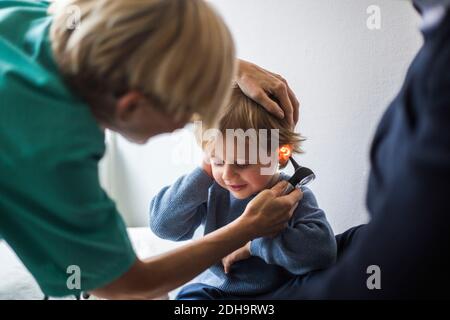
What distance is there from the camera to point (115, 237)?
0.61 m

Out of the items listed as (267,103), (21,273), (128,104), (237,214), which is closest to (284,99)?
(267,103)

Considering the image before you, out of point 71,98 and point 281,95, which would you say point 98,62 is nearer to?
point 71,98

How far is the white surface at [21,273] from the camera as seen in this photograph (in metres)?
0.97

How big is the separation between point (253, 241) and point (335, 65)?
0.47 m

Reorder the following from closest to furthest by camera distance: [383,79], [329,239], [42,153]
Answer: [42,153] < [329,239] < [383,79]

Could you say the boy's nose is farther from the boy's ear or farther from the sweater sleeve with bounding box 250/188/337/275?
the boy's ear

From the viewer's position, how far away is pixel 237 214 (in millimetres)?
971

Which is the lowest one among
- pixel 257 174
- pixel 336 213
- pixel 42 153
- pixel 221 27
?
pixel 336 213

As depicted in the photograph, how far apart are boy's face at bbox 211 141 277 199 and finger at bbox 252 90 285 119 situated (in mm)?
102

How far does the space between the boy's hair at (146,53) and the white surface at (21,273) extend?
1.57 feet

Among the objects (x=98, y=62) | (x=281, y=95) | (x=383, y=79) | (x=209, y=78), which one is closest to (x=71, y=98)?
(x=98, y=62)

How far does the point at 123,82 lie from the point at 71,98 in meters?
0.07

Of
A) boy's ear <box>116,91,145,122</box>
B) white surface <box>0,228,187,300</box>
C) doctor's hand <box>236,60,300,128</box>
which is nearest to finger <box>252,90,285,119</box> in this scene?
doctor's hand <box>236,60,300,128</box>

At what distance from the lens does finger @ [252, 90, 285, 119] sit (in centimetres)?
87
